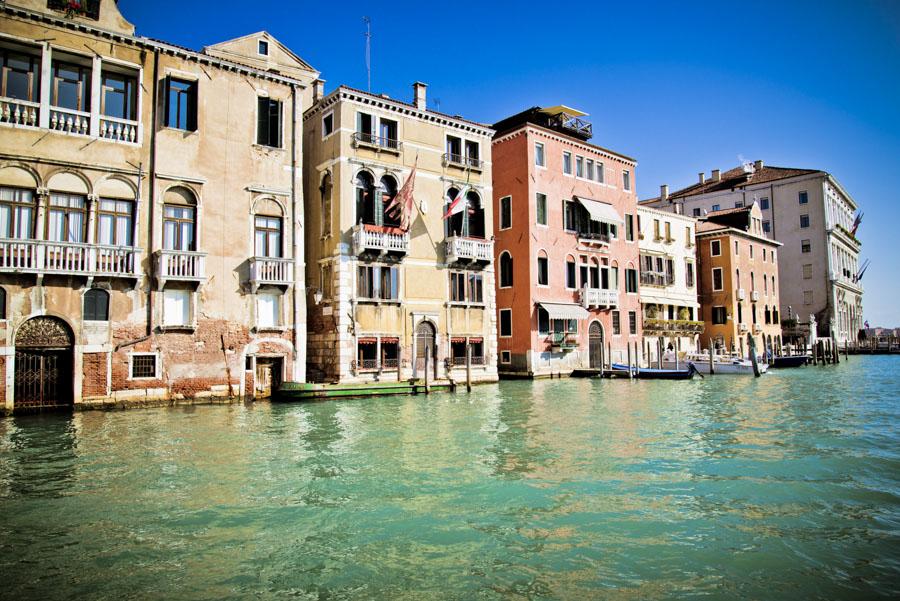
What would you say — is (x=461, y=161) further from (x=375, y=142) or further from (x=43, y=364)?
(x=43, y=364)

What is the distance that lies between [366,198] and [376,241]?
1906mm

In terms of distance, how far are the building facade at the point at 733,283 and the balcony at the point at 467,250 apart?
20.9m

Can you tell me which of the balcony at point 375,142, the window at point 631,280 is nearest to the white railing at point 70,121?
the balcony at point 375,142

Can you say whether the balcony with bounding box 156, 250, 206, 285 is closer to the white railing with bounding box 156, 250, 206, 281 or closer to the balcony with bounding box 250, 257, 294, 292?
the white railing with bounding box 156, 250, 206, 281

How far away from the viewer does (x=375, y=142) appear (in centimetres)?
2270

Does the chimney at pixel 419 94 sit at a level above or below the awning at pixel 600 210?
above

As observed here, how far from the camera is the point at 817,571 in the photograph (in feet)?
18.9

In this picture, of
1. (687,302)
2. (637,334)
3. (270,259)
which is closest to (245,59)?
(270,259)

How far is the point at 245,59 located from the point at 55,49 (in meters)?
6.03

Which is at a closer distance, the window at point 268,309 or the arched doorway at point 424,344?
the window at point 268,309

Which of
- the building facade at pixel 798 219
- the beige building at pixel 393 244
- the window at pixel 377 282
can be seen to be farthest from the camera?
the building facade at pixel 798 219

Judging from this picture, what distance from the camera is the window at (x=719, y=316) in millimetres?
40594

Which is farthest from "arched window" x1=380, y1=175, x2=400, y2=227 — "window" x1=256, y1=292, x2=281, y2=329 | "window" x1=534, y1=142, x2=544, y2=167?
"window" x1=534, y1=142, x2=544, y2=167

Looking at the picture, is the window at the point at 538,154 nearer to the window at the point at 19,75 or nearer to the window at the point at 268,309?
the window at the point at 268,309
